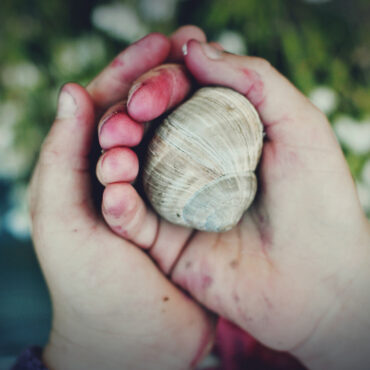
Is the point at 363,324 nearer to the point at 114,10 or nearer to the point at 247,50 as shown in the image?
the point at 247,50

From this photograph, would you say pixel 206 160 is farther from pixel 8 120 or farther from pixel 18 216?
pixel 18 216

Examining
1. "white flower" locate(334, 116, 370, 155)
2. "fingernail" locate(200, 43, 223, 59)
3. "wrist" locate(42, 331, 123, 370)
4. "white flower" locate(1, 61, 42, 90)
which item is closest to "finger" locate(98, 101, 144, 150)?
"fingernail" locate(200, 43, 223, 59)

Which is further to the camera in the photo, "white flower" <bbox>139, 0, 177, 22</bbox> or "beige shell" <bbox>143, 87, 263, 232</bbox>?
"white flower" <bbox>139, 0, 177, 22</bbox>

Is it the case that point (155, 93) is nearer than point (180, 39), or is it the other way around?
point (155, 93)

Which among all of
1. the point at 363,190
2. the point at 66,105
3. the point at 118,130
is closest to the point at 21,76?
the point at 66,105

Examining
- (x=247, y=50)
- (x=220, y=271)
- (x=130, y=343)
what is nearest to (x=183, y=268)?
(x=220, y=271)

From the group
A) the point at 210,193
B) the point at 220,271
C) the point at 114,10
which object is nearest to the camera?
the point at 210,193

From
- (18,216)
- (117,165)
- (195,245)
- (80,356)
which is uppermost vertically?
(117,165)

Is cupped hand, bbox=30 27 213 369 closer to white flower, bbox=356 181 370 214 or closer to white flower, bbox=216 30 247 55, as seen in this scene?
white flower, bbox=216 30 247 55
